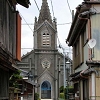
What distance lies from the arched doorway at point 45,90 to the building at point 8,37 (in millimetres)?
68250

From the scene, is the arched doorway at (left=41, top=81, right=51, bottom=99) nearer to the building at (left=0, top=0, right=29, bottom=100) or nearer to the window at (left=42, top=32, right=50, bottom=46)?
the window at (left=42, top=32, right=50, bottom=46)

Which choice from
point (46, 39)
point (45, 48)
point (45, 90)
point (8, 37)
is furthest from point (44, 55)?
point (8, 37)

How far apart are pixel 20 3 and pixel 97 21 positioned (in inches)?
151

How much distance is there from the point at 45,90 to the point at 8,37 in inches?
2807

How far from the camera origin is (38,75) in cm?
8400

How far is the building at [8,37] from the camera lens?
12652 millimetres

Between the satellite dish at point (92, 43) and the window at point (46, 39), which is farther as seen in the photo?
the window at point (46, 39)

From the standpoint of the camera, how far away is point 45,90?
8431cm

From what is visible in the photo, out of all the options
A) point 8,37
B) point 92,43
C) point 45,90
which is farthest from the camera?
point 45,90

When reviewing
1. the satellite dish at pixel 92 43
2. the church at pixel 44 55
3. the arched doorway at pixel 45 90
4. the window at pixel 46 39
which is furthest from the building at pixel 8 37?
the window at pixel 46 39

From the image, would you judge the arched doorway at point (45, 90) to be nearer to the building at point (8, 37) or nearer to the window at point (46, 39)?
the window at point (46, 39)

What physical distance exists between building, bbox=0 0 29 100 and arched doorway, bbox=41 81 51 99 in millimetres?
68250

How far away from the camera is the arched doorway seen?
274 ft

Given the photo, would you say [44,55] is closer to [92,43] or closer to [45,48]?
[45,48]
